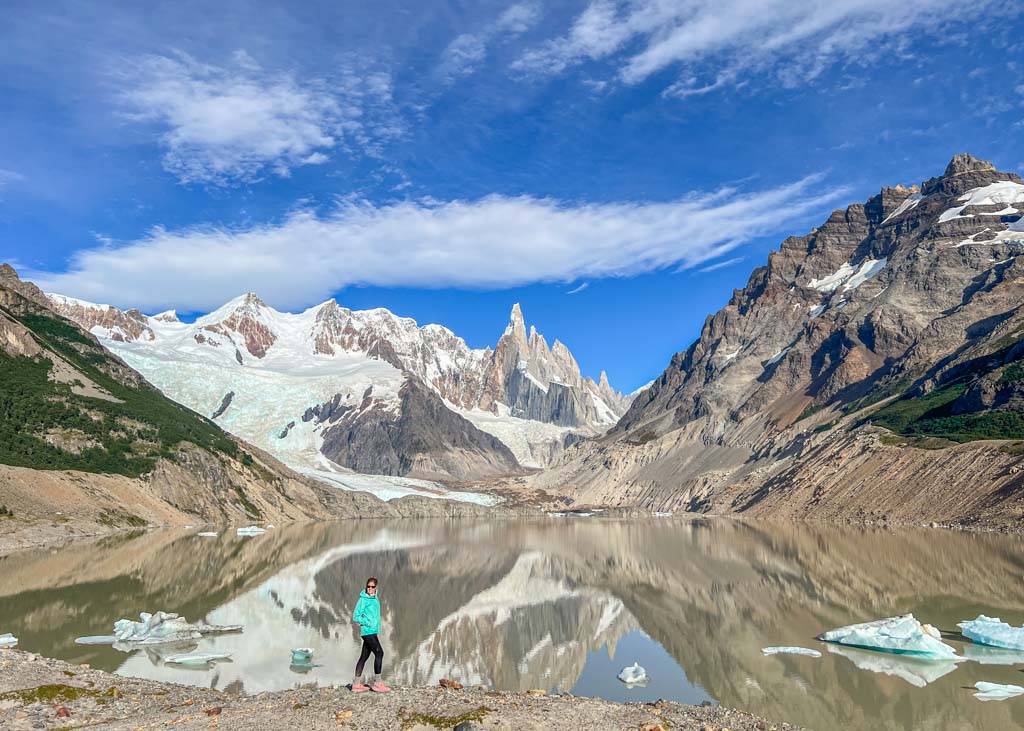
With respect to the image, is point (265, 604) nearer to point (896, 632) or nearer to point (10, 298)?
point (896, 632)

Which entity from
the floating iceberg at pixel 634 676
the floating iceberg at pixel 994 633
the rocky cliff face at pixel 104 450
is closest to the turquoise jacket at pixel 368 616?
the floating iceberg at pixel 634 676

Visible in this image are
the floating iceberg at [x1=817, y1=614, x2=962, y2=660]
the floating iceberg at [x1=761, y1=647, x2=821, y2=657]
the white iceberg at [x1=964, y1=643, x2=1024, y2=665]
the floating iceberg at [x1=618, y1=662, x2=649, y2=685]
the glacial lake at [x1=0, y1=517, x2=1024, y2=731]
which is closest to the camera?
the glacial lake at [x1=0, y1=517, x2=1024, y2=731]

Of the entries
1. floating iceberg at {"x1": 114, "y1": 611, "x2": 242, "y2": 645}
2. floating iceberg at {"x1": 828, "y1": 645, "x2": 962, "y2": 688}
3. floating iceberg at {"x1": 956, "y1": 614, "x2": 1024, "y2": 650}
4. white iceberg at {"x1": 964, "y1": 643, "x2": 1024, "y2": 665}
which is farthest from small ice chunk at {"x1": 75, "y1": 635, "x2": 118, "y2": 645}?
floating iceberg at {"x1": 956, "y1": 614, "x2": 1024, "y2": 650}

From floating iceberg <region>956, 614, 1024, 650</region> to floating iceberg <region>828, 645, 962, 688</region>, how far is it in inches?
A: 114

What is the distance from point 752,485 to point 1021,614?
133852 mm

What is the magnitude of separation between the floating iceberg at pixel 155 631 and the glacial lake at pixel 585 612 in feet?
4.65

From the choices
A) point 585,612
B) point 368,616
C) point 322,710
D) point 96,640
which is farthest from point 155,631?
point 585,612

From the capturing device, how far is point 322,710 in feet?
59.8

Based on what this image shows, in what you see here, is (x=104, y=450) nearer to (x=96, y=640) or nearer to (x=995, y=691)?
(x=96, y=640)

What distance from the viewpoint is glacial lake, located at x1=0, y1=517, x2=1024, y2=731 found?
79.6 ft

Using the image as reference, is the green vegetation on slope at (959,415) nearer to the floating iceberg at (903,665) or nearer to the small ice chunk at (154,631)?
the floating iceberg at (903,665)

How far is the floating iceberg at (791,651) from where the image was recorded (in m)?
28.2

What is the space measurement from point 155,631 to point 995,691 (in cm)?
2839

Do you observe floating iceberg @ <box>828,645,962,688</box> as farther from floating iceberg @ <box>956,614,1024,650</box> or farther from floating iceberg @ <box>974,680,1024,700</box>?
floating iceberg @ <box>956,614,1024,650</box>
